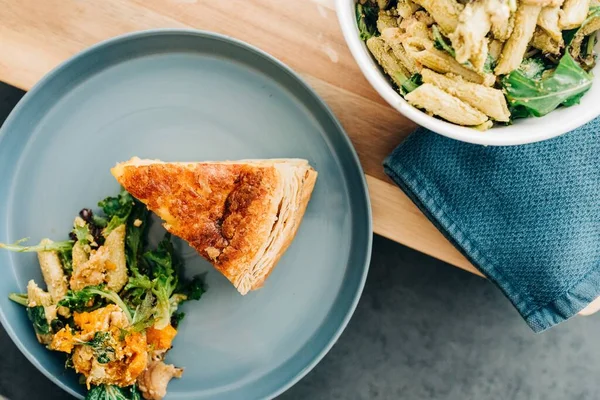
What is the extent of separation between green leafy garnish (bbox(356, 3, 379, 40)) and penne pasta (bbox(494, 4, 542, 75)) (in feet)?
1.01

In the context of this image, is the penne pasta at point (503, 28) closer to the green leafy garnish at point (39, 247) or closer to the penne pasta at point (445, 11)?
the penne pasta at point (445, 11)

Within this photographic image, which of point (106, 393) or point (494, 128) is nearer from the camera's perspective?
point (494, 128)

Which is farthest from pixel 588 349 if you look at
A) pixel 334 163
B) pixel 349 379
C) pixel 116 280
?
pixel 116 280

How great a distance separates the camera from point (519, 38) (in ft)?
3.89

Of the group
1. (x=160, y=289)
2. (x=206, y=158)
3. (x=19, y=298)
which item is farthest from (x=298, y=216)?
(x=19, y=298)

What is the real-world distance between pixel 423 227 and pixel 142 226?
34.3 inches

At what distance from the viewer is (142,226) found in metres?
1.83

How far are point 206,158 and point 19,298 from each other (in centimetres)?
71

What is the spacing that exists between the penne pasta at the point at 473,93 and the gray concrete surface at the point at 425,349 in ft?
3.70

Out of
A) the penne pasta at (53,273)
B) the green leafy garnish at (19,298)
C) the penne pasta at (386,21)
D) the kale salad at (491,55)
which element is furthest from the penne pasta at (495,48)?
the green leafy garnish at (19,298)

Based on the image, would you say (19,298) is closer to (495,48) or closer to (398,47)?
(398,47)

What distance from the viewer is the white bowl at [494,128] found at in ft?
4.05

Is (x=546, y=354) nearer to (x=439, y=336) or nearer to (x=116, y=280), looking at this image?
(x=439, y=336)

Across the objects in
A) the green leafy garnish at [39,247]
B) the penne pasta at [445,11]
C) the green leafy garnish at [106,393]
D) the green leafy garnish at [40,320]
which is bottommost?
the green leafy garnish at [106,393]
